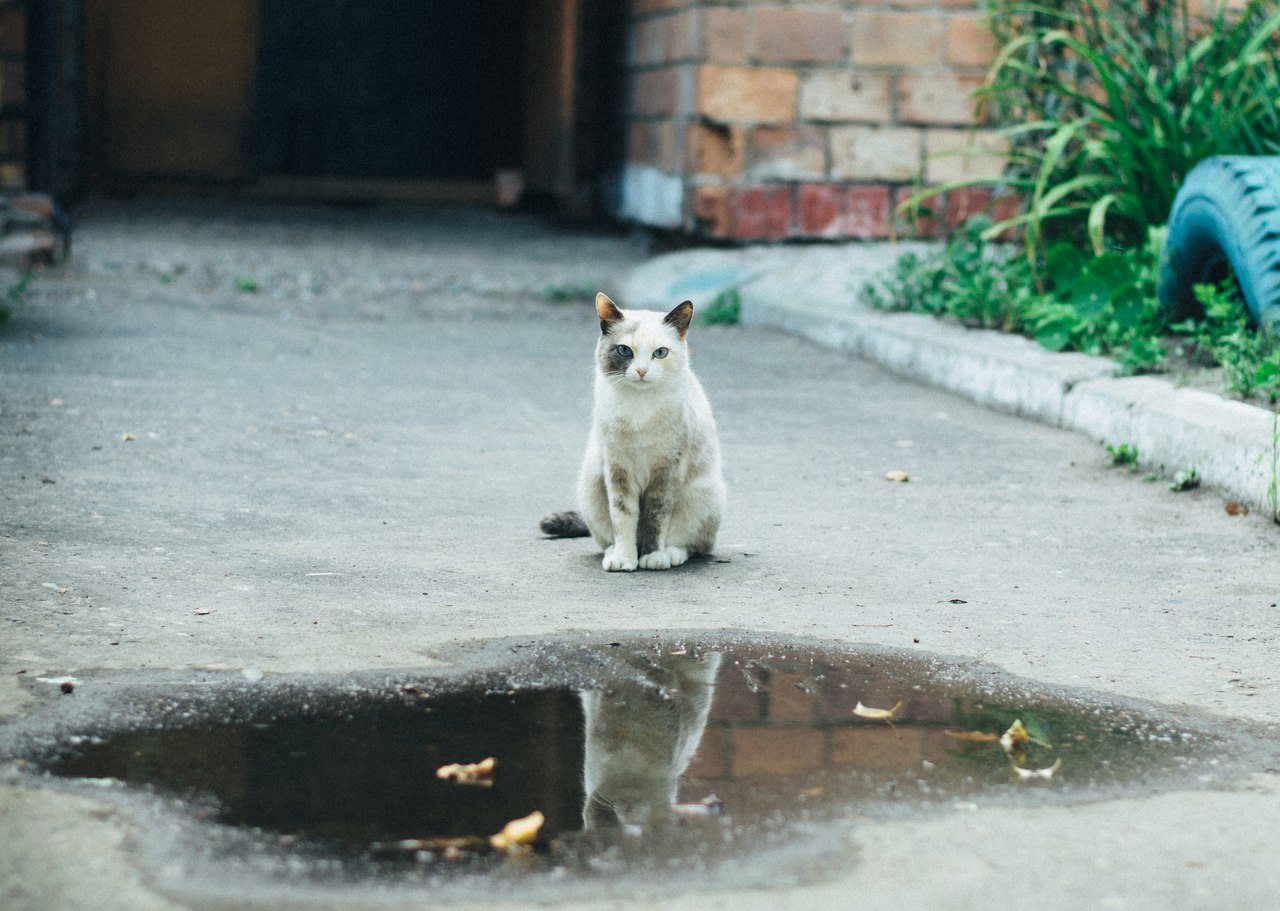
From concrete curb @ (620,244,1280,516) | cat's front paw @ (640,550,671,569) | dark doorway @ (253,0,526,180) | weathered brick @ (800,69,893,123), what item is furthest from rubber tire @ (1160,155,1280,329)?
dark doorway @ (253,0,526,180)

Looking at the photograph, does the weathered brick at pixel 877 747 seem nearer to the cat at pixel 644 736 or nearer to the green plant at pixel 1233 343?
the cat at pixel 644 736

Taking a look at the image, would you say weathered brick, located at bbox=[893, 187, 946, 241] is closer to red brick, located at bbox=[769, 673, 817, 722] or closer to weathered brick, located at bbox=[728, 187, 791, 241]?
weathered brick, located at bbox=[728, 187, 791, 241]

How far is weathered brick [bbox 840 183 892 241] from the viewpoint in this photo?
861 centimetres

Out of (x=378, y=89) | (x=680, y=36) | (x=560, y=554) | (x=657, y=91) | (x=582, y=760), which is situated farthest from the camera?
(x=378, y=89)

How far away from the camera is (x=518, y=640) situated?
2.91m

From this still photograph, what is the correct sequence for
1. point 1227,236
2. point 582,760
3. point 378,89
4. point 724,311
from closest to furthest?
point 582,760 < point 1227,236 < point 724,311 < point 378,89

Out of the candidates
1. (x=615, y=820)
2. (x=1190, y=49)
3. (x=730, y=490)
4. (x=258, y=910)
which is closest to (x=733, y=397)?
(x=730, y=490)

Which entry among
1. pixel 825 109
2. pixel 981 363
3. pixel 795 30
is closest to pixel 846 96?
pixel 825 109

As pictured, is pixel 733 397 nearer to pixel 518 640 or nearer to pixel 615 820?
pixel 518 640

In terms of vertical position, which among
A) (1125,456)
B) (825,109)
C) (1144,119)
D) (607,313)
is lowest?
(1125,456)

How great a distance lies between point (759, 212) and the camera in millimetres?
8672

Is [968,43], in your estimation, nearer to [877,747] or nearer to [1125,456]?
[1125,456]

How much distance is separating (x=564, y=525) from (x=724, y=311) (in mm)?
4500

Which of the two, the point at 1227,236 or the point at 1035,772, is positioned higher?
the point at 1227,236
